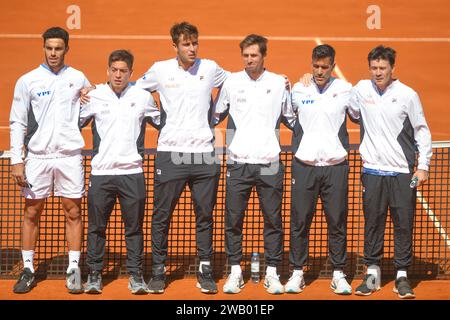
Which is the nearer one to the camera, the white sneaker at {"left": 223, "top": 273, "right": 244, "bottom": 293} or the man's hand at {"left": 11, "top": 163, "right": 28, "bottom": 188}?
the man's hand at {"left": 11, "top": 163, "right": 28, "bottom": 188}

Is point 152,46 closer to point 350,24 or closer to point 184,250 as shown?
point 350,24

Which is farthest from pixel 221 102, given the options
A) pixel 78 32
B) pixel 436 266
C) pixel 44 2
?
pixel 44 2

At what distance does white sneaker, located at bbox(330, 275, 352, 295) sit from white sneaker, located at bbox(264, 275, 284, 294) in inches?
19.6

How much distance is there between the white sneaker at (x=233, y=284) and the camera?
9102 millimetres

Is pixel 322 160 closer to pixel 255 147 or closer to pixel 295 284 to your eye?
pixel 255 147

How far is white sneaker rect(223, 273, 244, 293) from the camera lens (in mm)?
9102

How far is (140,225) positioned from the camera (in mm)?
9055

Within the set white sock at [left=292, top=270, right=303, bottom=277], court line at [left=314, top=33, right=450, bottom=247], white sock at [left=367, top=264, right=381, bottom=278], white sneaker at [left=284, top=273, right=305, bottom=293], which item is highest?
court line at [left=314, top=33, right=450, bottom=247]

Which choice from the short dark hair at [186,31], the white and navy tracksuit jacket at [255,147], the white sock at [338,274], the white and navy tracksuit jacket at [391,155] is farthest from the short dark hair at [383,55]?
A: the white sock at [338,274]

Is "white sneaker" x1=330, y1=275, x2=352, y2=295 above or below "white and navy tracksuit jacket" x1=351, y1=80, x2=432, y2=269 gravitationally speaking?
below

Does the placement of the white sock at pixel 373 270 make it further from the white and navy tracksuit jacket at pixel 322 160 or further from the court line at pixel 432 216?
the court line at pixel 432 216

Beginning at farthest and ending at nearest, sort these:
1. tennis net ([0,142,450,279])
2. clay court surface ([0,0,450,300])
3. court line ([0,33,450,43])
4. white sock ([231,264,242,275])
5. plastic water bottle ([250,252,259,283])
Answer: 1. court line ([0,33,450,43])
2. clay court surface ([0,0,450,300])
3. tennis net ([0,142,450,279])
4. plastic water bottle ([250,252,259,283])
5. white sock ([231,264,242,275])

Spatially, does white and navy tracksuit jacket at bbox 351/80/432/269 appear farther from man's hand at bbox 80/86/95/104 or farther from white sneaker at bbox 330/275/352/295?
man's hand at bbox 80/86/95/104

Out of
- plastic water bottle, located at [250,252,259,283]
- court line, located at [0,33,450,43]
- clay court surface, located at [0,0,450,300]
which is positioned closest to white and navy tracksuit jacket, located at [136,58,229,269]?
plastic water bottle, located at [250,252,259,283]
